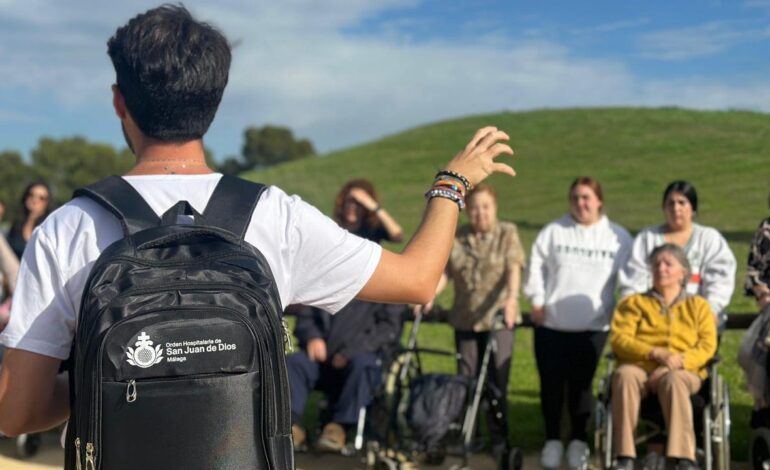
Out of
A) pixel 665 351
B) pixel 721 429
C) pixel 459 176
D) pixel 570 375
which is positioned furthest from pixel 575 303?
pixel 459 176

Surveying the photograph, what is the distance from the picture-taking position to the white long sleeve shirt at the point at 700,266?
7.13 metres

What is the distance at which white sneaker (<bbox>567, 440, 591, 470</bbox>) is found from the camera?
23.3 ft

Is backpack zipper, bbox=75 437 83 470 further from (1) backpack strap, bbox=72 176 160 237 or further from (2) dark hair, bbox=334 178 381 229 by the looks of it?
(2) dark hair, bbox=334 178 381 229

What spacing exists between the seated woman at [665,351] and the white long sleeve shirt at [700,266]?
0.33 metres

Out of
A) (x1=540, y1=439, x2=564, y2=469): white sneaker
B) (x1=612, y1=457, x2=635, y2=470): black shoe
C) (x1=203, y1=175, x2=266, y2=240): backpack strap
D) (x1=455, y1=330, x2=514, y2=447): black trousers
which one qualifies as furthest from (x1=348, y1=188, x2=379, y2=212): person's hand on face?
(x1=203, y1=175, x2=266, y2=240): backpack strap

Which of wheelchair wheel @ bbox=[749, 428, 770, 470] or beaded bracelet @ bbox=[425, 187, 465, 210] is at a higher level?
beaded bracelet @ bbox=[425, 187, 465, 210]

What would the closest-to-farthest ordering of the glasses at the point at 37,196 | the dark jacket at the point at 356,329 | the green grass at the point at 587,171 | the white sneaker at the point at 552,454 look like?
the white sneaker at the point at 552,454 → the dark jacket at the point at 356,329 → the glasses at the point at 37,196 → the green grass at the point at 587,171

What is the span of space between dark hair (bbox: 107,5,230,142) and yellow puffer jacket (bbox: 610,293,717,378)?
499 centimetres

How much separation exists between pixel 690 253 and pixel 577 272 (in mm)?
776

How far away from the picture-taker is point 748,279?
688cm

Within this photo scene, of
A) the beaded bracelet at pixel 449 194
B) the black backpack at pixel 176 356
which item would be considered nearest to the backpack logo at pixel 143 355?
the black backpack at pixel 176 356

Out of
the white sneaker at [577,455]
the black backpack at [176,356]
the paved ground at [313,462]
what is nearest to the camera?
the black backpack at [176,356]

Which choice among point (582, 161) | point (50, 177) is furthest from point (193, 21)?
point (50, 177)

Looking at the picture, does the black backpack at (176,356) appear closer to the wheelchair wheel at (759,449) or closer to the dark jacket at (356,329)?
the wheelchair wheel at (759,449)
